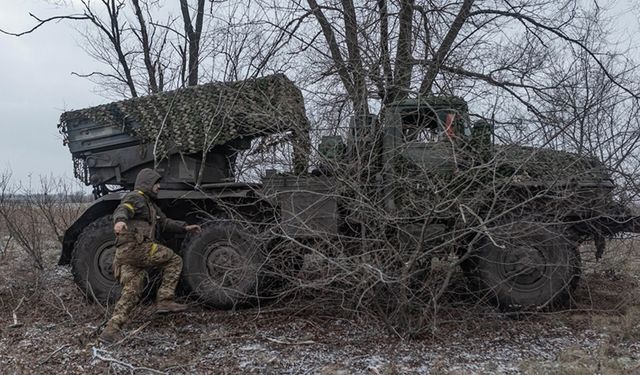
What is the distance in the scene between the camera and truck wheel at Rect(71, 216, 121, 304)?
23.0ft

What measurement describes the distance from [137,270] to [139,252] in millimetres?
209

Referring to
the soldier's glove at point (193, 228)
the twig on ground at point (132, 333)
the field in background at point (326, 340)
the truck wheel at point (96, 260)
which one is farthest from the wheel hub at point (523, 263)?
the truck wheel at point (96, 260)

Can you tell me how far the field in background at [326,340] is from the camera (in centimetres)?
500

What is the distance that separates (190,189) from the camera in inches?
280

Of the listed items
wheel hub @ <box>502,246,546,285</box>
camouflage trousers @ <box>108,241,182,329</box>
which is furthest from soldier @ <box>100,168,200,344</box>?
wheel hub @ <box>502,246,546,285</box>

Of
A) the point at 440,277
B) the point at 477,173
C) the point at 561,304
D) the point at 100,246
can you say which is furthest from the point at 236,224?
the point at 561,304

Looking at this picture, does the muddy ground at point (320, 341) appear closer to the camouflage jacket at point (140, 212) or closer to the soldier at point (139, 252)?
the soldier at point (139, 252)

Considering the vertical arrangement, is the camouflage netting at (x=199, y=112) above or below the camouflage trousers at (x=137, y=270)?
above

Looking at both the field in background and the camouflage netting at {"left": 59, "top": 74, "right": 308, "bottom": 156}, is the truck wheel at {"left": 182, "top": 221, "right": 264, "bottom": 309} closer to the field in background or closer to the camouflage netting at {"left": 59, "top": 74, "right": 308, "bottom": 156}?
the field in background

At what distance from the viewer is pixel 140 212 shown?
20.2 feet

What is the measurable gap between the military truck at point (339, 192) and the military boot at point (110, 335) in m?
1.23

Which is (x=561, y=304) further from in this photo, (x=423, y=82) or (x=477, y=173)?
(x=423, y=82)

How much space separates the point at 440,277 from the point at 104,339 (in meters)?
3.20

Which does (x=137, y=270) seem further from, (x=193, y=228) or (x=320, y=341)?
(x=320, y=341)
